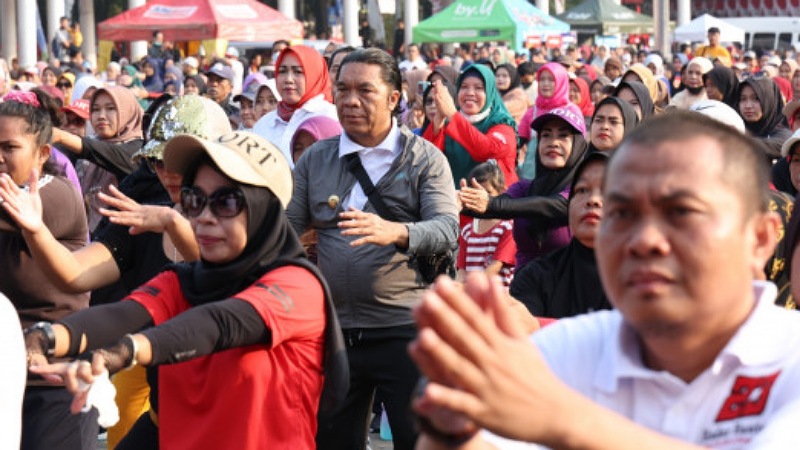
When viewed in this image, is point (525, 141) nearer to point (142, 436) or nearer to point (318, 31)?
point (142, 436)

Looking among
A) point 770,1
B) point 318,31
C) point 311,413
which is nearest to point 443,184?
point 311,413

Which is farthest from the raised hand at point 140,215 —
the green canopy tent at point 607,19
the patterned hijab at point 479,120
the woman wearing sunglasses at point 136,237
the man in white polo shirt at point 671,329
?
the green canopy tent at point 607,19

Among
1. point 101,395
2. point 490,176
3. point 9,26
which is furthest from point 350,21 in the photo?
point 101,395

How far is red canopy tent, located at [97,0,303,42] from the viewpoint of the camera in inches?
1051

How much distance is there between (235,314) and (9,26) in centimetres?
4050

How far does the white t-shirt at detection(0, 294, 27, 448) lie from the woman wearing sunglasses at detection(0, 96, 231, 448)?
1.29 meters

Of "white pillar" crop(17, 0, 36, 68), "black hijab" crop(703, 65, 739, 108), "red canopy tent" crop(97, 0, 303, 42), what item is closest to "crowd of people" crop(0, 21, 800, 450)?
"black hijab" crop(703, 65, 739, 108)

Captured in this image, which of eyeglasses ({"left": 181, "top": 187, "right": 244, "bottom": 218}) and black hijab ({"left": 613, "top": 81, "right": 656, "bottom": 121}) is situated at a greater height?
eyeglasses ({"left": 181, "top": 187, "right": 244, "bottom": 218})

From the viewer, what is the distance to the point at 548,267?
5.27m

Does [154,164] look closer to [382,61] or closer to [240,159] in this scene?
[382,61]

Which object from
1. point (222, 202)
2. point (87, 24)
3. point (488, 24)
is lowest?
point (87, 24)

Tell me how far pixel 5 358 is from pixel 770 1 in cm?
7295

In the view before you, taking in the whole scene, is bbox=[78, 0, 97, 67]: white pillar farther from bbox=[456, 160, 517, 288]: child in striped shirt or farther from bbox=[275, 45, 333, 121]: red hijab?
bbox=[456, 160, 517, 288]: child in striped shirt

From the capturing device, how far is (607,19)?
43000 millimetres
